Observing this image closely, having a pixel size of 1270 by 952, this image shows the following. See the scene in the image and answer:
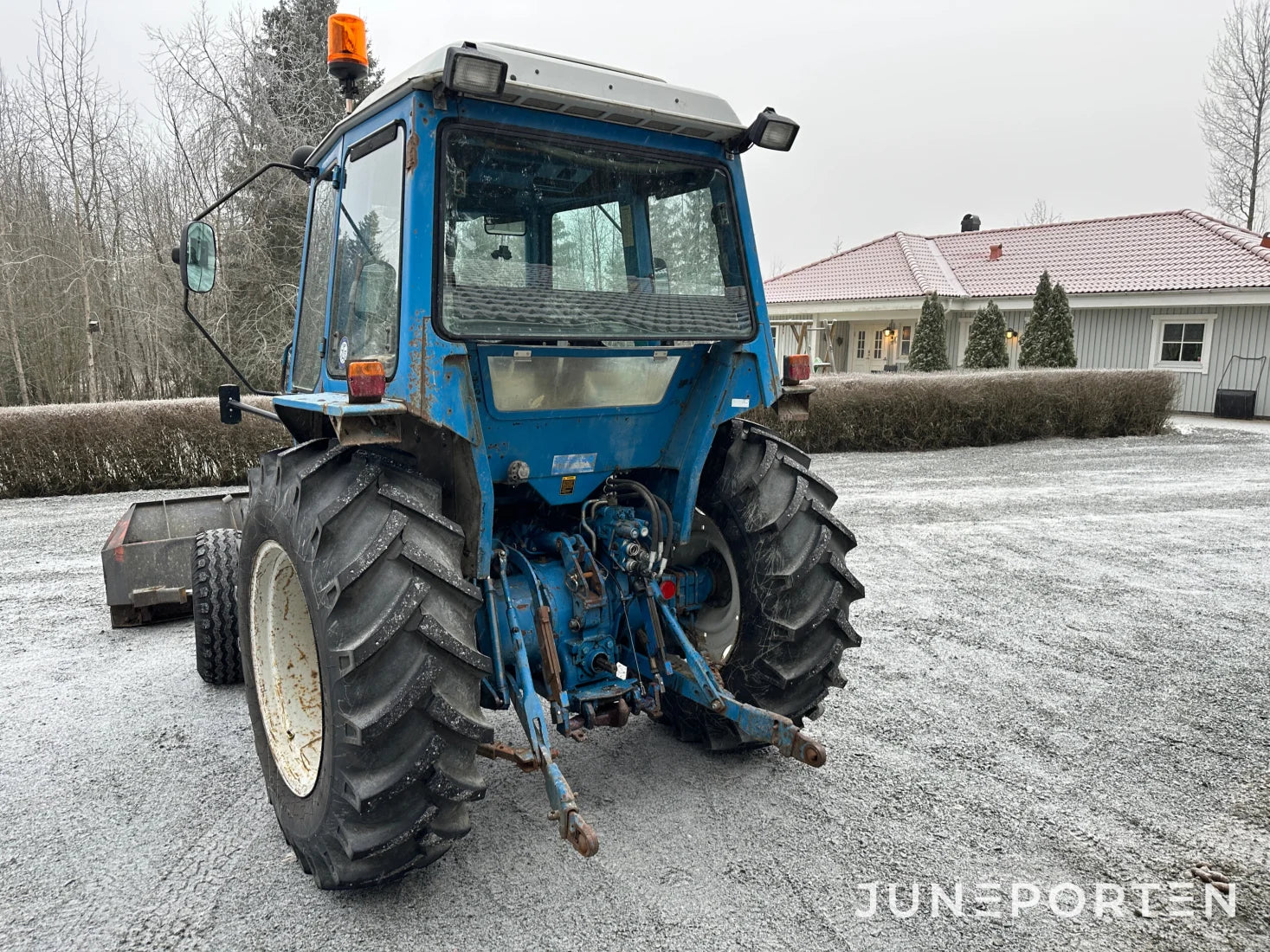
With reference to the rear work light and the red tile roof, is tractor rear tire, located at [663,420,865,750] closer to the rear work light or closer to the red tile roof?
the rear work light

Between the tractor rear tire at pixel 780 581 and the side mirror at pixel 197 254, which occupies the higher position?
the side mirror at pixel 197 254

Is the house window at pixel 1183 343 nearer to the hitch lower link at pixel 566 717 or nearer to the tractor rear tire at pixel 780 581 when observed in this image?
the tractor rear tire at pixel 780 581

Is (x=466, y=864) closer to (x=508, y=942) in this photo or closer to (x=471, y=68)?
(x=508, y=942)

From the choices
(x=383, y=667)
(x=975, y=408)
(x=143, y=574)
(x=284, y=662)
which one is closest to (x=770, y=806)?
(x=383, y=667)

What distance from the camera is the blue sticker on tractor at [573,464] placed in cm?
278

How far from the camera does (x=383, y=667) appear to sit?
7.13 ft

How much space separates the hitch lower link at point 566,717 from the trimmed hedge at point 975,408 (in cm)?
868

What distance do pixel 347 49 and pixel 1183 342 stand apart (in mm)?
19485

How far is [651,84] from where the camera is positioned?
264cm

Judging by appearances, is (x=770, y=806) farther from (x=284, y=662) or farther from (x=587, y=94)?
(x=587, y=94)

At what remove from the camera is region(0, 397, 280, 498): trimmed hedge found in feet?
30.5

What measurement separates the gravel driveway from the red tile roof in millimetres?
15512

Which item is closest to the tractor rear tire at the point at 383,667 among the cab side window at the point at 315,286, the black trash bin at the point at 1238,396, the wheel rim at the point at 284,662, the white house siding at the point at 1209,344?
the wheel rim at the point at 284,662

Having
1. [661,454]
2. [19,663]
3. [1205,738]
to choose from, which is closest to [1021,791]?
[1205,738]
